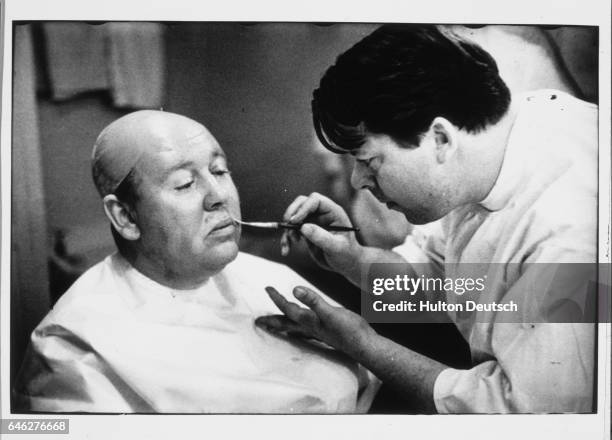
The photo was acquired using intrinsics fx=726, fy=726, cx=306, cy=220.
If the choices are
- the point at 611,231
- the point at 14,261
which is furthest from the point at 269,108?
the point at 611,231

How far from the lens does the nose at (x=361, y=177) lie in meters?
2.37

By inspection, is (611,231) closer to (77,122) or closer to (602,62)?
(602,62)

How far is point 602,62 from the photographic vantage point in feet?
7.86

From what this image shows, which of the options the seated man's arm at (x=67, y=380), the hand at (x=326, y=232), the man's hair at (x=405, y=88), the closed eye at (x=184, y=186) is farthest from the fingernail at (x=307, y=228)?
the seated man's arm at (x=67, y=380)

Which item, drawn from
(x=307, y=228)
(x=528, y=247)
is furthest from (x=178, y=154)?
(x=528, y=247)

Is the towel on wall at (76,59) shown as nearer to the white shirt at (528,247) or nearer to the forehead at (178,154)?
the forehead at (178,154)

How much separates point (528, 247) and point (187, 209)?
1107 mm

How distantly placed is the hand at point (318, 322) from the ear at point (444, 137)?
1.95 ft

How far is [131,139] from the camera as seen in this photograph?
2.35m

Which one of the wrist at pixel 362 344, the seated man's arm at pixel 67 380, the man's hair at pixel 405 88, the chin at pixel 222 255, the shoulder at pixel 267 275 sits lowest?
the seated man's arm at pixel 67 380

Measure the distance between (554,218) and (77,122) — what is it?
5.20ft

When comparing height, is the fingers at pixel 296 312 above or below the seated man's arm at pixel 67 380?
above

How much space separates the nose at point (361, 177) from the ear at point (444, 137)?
0.75 feet

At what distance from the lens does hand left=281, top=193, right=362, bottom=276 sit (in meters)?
2.37
